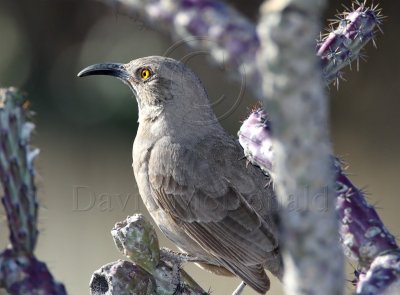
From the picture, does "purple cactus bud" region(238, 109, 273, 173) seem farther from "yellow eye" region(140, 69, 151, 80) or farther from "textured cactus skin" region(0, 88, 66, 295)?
"yellow eye" region(140, 69, 151, 80)

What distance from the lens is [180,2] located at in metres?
2.37

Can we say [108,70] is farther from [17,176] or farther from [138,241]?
[17,176]

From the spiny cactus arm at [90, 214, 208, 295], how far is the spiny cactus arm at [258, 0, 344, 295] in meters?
1.40

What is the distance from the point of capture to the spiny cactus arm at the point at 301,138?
2006mm

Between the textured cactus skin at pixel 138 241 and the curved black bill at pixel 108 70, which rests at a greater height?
the curved black bill at pixel 108 70

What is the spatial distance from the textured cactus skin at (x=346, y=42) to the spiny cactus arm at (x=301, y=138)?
1.75m

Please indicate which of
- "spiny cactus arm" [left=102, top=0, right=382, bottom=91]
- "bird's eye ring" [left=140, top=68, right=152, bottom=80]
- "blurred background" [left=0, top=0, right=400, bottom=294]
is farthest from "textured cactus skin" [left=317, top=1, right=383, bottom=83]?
"blurred background" [left=0, top=0, right=400, bottom=294]

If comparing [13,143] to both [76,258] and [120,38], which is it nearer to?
[76,258]

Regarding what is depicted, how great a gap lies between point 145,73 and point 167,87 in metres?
0.15

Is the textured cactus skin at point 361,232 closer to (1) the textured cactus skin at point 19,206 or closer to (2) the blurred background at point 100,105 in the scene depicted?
(1) the textured cactus skin at point 19,206

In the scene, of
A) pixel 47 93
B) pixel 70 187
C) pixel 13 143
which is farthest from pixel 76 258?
pixel 13 143

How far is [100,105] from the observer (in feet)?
36.7

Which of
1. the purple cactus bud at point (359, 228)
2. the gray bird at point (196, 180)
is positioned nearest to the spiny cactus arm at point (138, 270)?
the gray bird at point (196, 180)

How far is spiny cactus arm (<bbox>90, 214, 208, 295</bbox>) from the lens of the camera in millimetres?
3529
